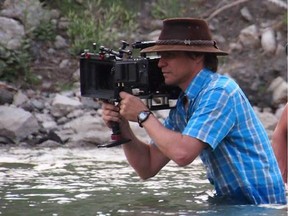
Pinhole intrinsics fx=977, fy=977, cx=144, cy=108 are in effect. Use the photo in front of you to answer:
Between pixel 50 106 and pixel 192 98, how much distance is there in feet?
19.3

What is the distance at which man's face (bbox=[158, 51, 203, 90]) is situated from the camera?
16.5ft

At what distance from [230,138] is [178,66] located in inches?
18.0

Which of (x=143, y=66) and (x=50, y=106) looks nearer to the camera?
(x=143, y=66)

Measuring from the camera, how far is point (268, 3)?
42.8 feet

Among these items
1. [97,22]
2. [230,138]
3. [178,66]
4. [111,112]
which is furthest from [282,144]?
[97,22]

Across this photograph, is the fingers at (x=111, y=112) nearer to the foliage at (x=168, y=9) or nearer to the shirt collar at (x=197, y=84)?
the shirt collar at (x=197, y=84)

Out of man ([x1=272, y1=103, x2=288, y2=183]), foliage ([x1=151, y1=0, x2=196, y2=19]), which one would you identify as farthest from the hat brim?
foliage ([x1=151, y1=0, x2=196, y2=19])

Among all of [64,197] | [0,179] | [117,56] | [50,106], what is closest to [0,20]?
[50,106]

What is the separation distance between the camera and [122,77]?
16.4ft

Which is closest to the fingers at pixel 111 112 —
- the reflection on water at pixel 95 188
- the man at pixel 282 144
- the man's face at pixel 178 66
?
the man's face at pixel 178 66

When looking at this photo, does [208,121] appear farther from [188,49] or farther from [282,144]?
[282,144]

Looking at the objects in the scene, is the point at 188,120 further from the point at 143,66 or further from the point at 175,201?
the point at 175,201

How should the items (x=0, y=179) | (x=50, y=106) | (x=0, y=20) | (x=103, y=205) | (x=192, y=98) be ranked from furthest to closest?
1. (x=0, y=20)
2. (x=50, y=106)
3. (x=0, y=179)
4. (x=103, y=205)
5. (x=192, y=98)

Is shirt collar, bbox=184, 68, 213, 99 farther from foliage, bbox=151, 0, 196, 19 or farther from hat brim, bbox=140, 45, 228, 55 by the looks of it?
foliage, bbox=151, 0, 196, 19
